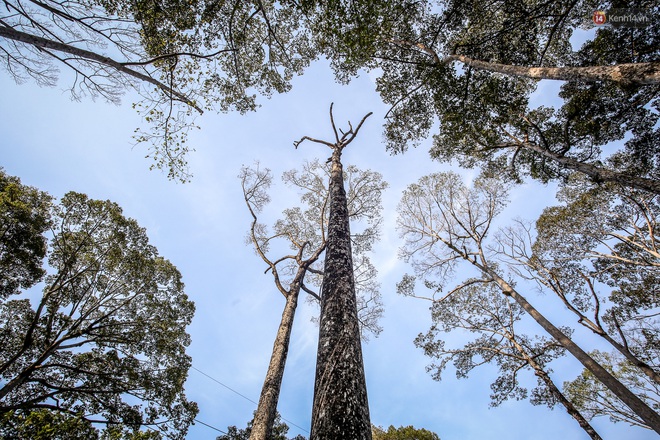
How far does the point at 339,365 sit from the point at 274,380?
4.51m

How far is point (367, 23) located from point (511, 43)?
5.43m

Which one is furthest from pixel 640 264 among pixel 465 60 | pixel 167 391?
pixel 167 391

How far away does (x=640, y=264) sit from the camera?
9789 mm

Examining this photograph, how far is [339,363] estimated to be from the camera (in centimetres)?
275

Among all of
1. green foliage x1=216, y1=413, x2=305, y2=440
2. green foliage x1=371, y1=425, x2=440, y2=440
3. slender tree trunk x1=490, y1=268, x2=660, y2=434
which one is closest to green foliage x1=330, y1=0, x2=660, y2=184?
slender tree trunk x1=490, y1=268, x2=660, y2=434

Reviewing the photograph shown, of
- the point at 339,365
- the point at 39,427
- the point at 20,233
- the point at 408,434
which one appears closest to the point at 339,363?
the point at 339,365

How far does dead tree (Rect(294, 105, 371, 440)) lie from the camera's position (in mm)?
2247

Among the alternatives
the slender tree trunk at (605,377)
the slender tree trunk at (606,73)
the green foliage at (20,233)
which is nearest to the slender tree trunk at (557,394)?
the slender tree trunk at (605,377)

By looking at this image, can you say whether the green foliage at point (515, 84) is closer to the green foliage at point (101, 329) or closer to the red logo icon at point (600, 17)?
the red logo icon at point (600, 17)

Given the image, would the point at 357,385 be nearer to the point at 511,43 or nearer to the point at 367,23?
the point at 367,23

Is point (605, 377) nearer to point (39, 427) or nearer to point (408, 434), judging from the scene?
point (39, 427)

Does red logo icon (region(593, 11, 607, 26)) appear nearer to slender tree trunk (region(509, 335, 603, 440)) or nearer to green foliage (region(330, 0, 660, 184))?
green foliage (region(330, 0, 660, 184))
